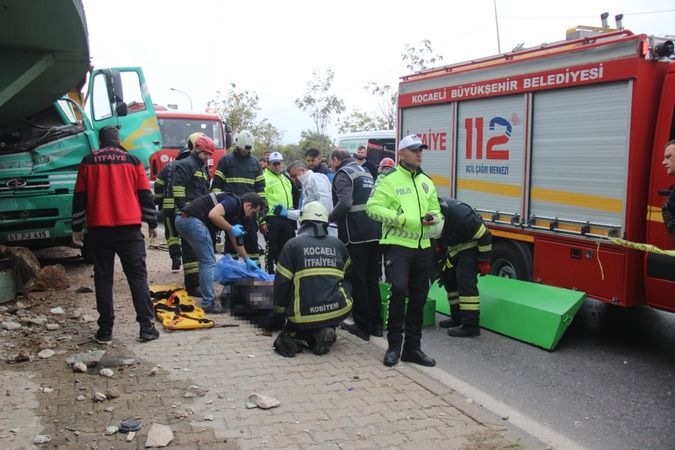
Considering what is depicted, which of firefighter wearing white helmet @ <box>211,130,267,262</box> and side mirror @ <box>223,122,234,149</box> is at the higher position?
side mirror @ <box>223,122,234,149</box>

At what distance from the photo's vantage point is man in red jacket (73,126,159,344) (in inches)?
208

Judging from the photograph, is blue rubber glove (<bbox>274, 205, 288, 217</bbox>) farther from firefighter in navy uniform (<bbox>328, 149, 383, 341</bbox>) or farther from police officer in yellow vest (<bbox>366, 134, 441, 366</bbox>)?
police officer in yellow vest (<bbox>366, 134, 441, 366</bbox>)

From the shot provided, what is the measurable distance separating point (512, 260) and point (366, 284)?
1950 millimetres

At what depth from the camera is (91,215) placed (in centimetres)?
529

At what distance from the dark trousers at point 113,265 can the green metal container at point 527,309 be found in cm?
340

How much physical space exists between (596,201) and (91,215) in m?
4.66

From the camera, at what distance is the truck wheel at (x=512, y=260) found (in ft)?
22.1

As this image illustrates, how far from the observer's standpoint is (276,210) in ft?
25.0

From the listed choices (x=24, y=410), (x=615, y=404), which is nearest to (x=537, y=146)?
(x=615, y=404)

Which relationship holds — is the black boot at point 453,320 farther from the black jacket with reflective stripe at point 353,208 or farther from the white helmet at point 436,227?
the white helmet at point 436,227

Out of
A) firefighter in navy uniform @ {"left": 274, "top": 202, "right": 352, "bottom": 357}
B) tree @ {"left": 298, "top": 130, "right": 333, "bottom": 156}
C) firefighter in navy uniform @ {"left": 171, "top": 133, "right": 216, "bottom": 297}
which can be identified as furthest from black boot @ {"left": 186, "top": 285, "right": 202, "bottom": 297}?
tree @ {"left": 298, "top": 130, "right": 333, "bottom": 156}

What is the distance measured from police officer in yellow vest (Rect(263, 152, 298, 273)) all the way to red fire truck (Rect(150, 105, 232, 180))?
25.7 feet

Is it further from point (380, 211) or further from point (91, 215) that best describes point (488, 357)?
point (91, 215)

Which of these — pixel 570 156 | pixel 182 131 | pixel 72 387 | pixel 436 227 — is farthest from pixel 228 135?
pixel 72 387
